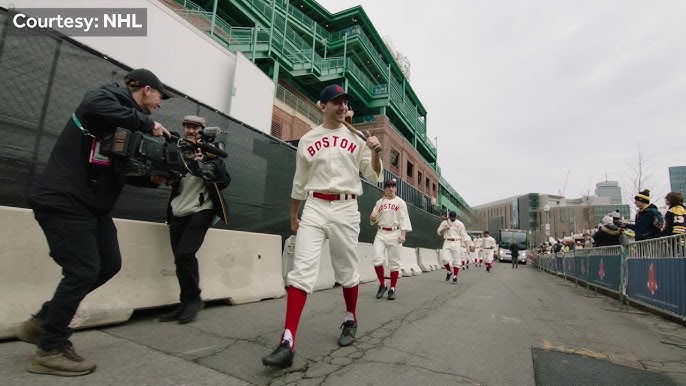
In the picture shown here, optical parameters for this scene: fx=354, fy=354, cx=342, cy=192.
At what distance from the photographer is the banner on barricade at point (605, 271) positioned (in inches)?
330

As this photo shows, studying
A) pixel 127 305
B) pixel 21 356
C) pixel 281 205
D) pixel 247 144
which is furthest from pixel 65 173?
pixel 281 205

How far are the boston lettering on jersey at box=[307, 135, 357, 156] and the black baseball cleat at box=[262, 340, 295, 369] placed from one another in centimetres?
161

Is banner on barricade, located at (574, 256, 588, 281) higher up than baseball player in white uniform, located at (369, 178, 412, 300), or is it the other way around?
baseball player in white uniform, located at (369, 178, 412, 300)

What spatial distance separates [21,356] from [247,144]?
3.89 m

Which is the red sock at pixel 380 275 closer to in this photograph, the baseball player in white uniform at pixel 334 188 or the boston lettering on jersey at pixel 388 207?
the boston lettering on jersey at pixel 388 207

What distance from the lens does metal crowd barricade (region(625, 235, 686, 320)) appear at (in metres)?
5.31

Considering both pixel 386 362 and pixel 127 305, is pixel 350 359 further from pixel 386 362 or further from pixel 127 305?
pixel 127 305

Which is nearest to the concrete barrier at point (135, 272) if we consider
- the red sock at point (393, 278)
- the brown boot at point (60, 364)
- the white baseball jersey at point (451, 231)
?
the brown boot at point (60, 364)

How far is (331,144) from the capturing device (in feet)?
10.4

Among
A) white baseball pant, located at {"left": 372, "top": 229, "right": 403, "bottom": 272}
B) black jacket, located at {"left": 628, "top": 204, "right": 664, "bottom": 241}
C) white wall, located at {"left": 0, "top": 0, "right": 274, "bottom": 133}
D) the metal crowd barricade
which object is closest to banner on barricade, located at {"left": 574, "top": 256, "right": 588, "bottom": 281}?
the metal crowd barricade

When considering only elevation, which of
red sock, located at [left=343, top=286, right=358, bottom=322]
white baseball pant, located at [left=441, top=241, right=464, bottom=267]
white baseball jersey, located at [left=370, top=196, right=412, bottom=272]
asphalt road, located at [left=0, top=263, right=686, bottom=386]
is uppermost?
white baseball jersey, located at [left=370, top=196, right=412, bottom=272]

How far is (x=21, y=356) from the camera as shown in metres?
2.32

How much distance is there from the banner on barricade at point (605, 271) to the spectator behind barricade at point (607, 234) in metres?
0.58

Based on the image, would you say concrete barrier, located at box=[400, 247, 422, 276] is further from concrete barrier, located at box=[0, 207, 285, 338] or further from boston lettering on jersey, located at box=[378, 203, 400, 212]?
concrete barrier, located at box=[0, 207, 285, 338]
